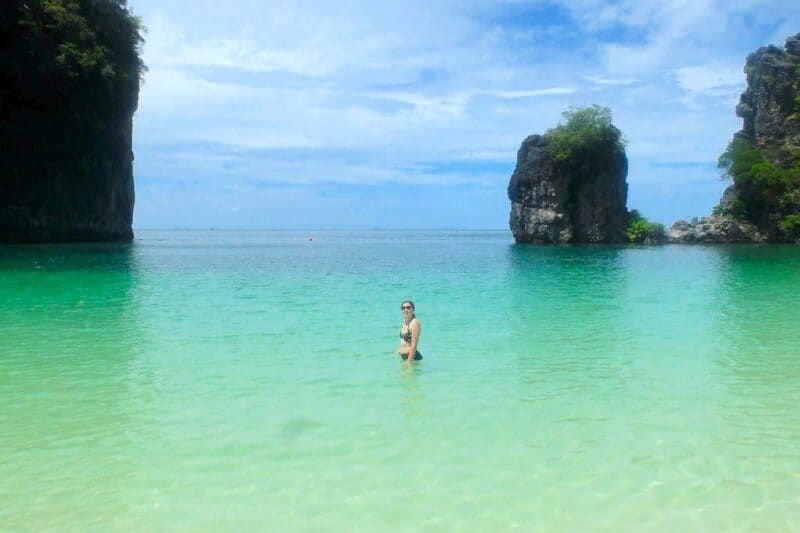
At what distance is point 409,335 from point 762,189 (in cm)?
5337

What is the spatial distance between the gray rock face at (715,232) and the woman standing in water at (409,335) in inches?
2108

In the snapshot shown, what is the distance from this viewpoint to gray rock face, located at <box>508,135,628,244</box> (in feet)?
197

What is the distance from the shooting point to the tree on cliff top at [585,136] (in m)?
58.6

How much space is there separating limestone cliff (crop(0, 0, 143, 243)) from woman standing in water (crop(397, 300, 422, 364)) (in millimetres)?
38897

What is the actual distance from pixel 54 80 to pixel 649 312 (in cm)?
4022

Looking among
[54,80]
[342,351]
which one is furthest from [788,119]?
[342,351]

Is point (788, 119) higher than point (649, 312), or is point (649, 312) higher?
point (788, 119)

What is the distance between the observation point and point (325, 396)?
349 inches

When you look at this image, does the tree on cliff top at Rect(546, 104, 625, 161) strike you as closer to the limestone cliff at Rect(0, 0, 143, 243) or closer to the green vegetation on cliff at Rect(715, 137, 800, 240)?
the green vegetation on cliff at Rect(715, 137, 800, 240)

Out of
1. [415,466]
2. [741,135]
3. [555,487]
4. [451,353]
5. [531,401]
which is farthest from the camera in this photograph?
[741,135]

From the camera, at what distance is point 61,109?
46750mm

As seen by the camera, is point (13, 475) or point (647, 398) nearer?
point (13, 475)

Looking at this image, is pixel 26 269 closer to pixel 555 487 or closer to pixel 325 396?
pixel 325 396

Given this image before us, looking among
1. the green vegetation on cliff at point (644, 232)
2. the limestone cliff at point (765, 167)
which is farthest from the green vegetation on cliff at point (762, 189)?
the green vegetation on cliff at point (644, 232)
